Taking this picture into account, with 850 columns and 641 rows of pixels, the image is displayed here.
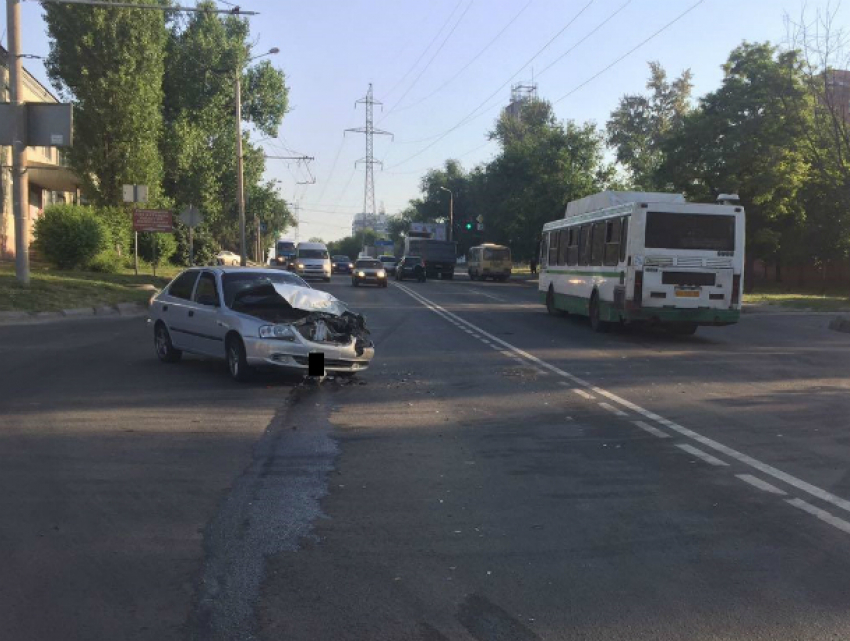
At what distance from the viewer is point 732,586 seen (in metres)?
4.75

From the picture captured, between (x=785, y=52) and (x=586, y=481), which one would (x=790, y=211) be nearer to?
(x=785, y=52)

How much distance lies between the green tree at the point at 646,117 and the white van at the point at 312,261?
3495 cm

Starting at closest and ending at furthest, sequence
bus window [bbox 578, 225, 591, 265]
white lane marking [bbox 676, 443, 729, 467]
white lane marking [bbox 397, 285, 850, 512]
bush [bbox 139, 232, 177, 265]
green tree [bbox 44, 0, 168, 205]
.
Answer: white lane marking [bbox 397, 285, 850, 512] < white lane marking [bbox 676, 443, 729, 467] < bus window [bbox 578, 225, 591, 265] < green tree [bbox 44, 0, 168, 205] < bush [bbox 139, 232, 177, 265]

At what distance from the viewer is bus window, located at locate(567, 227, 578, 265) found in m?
22.8

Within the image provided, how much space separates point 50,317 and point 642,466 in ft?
56.8

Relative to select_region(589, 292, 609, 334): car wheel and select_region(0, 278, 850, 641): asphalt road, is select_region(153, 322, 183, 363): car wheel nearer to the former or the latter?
select_region(0, 278, 850, 641): asphalt road

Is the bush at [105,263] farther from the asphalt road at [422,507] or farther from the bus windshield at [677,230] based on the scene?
the bus windshield at [677,230]

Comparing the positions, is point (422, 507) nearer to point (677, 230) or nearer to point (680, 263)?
point (680, 263)

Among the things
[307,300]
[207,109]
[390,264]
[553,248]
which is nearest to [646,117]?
[390,264]

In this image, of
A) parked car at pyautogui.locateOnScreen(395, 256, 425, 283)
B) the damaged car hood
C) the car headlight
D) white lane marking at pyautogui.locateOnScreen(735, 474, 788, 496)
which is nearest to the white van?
parked car at pyautogui.locateOnScreen(395, 256, 425, 283)

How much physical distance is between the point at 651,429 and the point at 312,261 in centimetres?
3775

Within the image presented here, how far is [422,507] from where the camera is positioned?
6219mm

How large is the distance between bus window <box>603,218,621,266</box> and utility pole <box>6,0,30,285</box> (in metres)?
14.5

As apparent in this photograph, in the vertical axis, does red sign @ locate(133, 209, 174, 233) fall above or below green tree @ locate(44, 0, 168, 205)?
below
